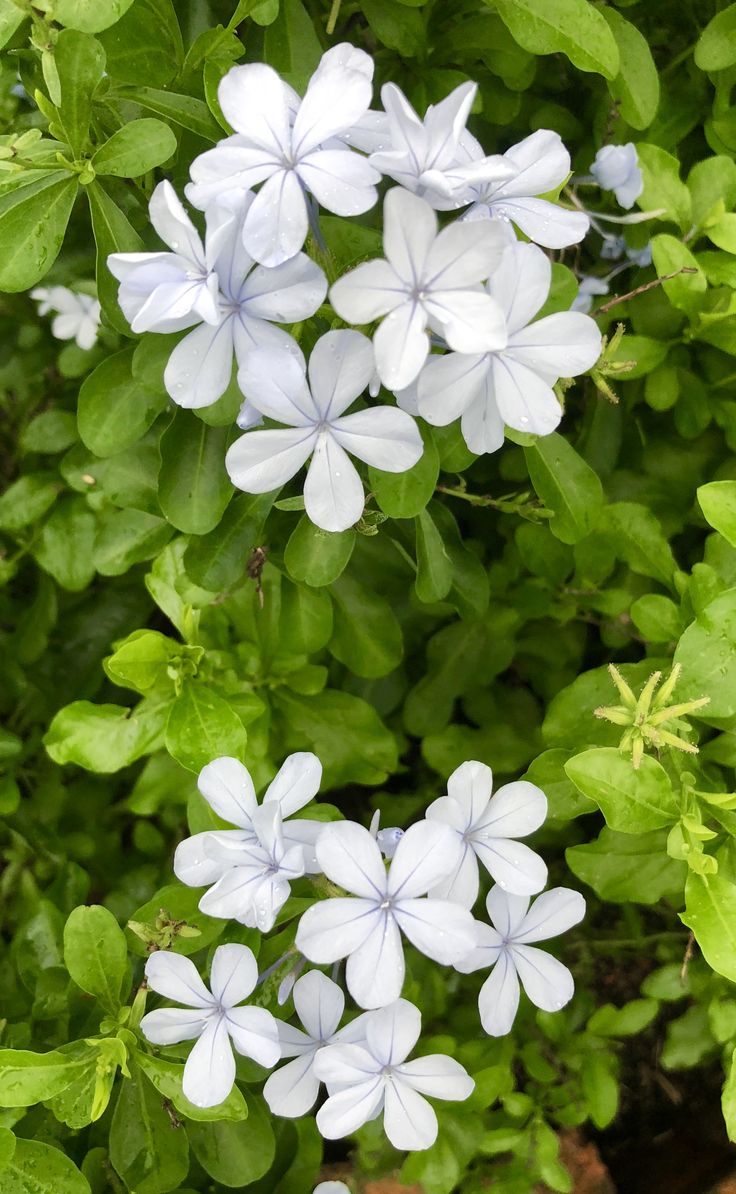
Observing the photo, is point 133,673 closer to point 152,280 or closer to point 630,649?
point 152,280

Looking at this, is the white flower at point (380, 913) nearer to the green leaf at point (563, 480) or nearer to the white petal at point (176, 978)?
the white petal at point (176, 978)

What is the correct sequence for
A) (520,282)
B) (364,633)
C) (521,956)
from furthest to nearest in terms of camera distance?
1. (364,633)
2. (521,956)
3. (520,282)

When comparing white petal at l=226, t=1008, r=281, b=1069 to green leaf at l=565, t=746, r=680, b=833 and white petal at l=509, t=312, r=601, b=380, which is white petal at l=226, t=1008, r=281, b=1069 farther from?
white petal at l=509, t=312, r=601, b=380

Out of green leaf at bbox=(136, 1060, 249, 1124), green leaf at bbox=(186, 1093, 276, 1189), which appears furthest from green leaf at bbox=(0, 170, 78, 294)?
green leaf at bbox=(186, 1093, 276, 1189)

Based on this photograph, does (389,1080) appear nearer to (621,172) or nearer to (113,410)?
(113,410)

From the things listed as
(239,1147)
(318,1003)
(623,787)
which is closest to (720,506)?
(623,787)

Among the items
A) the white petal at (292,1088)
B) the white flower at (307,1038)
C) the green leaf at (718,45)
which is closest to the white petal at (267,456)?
the white flower at (307,1038)
